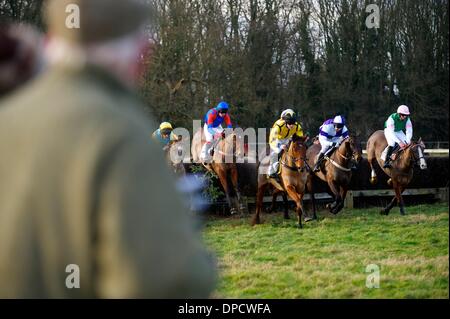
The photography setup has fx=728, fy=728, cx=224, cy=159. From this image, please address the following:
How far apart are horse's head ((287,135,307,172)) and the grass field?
1062 mm

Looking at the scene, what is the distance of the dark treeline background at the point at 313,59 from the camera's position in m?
24.6

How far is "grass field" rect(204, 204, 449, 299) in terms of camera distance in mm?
6867

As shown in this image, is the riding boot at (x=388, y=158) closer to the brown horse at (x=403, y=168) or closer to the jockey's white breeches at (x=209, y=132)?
the brown horse at (x=403, y=168)

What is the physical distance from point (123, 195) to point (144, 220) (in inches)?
2.8

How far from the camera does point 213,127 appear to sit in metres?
14.3

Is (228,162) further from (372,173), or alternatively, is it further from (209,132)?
(372,173)

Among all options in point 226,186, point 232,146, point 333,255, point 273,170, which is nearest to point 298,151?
point 273,170

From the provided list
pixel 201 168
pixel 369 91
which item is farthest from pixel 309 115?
pixel 201 168

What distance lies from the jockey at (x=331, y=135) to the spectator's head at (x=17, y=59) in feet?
40.8

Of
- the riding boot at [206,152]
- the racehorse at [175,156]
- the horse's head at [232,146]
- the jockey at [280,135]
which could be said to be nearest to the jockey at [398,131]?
the jockey at [280,135]

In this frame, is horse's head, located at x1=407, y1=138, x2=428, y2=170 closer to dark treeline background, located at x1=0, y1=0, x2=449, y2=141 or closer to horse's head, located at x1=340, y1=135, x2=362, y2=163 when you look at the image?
horse's head, located at x1=340, y1=135, x2=362, y2=163

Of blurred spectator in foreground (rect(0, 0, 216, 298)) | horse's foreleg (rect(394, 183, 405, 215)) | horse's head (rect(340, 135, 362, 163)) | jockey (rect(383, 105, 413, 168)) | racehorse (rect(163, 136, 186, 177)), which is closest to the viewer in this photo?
blurred spectator in foreground (rect(0, 0, 216, 298))

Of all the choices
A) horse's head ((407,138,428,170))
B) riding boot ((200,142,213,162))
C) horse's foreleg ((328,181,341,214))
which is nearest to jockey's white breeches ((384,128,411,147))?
horse's head ((407,138,428,170))

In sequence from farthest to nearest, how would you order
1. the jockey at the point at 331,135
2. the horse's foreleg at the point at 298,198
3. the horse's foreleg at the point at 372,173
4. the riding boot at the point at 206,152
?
the horse's foreleg at the point at 372,173, the jockey at the point at 331,135, the riding boot at the point at 206,152, the horse's foreleg at the point at 298,198
